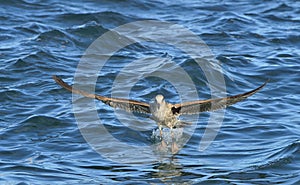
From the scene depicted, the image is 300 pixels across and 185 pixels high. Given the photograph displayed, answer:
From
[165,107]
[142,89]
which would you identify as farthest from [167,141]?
[142,89]

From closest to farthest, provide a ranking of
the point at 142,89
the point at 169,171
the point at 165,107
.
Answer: the point at 169,171
the point at 165,107
the point at 142,89

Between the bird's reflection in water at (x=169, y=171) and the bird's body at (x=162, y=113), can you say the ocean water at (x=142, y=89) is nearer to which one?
the bird's reflection in water at (x=169, y=171)

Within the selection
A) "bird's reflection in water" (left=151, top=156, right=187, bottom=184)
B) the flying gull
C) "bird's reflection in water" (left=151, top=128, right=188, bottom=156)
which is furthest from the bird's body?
"bird's reflection in water" (left=151, top=128, right=188, bottom=156)

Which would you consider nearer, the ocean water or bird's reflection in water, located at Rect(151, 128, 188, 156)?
the ocean water

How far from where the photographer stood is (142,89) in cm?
1576

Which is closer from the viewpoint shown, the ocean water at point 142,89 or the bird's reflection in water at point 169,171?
the bird's reflection in water at point 169,171

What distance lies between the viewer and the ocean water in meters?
11.7

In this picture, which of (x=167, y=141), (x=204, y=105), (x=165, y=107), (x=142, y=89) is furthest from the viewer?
(x=142, y=89)

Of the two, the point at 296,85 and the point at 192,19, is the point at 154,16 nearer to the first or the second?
the point at 192,19

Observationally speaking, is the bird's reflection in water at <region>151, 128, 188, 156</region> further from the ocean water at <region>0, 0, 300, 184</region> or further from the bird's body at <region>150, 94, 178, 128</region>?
the bird's body at <region>150, 94, 178, 128</region>

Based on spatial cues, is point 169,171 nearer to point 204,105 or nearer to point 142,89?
point 204,105

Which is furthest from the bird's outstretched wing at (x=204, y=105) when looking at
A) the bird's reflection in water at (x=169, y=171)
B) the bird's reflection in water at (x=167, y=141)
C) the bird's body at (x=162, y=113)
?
the bird's reflection in water at (x=167, y=141)

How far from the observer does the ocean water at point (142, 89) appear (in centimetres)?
1172

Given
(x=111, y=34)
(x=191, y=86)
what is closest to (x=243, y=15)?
(x=111, y=34)
